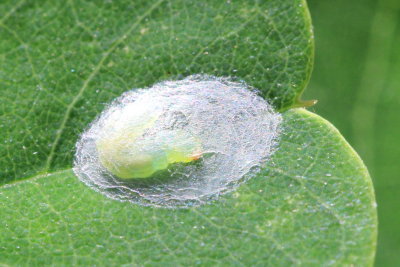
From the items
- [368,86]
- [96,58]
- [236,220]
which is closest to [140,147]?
[96,58]

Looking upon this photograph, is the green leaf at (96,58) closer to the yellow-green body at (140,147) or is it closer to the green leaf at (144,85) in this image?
the green leaf at (144,85)

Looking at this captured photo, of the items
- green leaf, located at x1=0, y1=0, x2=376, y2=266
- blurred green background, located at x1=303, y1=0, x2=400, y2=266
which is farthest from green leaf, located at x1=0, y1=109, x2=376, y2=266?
blurred green background, located at x1=303, y1=0, x2=400, y2=266

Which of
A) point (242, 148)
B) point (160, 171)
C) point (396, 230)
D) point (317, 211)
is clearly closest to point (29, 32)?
point (160, 171)

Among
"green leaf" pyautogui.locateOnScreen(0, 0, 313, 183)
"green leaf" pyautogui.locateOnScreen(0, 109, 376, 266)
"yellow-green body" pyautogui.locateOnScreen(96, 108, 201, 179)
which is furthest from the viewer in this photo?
"yellow-green body" pyautogui.locateOnScreen(96, 108, 201, 179)

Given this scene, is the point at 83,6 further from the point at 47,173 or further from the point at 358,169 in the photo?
the point at 358,169

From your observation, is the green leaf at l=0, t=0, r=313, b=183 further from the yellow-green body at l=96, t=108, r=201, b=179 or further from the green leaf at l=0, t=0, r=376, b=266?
the yellow-green body at l=96, t=108, r=201, b=179

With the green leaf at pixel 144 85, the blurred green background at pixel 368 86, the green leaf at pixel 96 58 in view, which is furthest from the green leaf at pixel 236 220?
the blurred green background at pixel 368 86

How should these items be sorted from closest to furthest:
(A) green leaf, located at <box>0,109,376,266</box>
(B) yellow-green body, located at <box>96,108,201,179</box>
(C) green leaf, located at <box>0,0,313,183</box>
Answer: (A) green leaf, located at <box>0,109,376,266</box> → (C) green leaf, located at <box>0,0,313,183</box> → (B) yellow-green body, located at <box>96,108,201,179</box>

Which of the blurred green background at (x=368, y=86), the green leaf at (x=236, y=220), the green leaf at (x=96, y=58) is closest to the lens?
the green leaf at (x=236, y=220)
